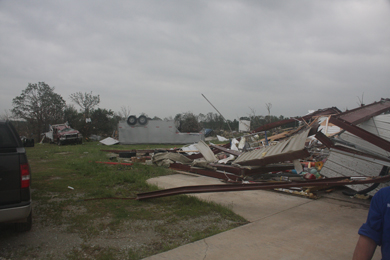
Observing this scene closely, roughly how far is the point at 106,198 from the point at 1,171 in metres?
2.52

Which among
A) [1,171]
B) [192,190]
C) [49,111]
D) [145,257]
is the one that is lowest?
[145,257]

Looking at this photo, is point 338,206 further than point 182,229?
Yes

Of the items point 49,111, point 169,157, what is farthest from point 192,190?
point 49,111

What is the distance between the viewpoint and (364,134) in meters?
4.17

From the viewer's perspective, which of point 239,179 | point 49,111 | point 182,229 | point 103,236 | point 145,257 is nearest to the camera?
point 145,257

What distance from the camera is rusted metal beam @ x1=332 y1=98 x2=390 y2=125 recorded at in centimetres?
469

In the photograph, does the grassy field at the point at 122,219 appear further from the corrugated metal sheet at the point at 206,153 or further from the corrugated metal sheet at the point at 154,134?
the corrugated metal sheet at the point at 154,134

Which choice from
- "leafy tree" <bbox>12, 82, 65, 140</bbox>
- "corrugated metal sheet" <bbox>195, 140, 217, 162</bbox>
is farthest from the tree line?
"corrugated metal sheet" <bbox>195, 140, 217, 162</bbox>

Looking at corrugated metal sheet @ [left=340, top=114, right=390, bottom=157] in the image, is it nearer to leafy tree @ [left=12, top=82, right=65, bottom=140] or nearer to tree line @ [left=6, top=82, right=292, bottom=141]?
tree line @ [left=6, top=82, right=292, bottom=141]

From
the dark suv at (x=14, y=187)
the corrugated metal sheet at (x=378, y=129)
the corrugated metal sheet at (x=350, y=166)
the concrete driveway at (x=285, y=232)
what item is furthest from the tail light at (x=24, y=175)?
the corrugated metal sheet at (x=378, y=129)

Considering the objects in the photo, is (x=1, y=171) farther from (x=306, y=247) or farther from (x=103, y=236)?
(x=306, y=247)

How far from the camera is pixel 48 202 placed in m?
4.75

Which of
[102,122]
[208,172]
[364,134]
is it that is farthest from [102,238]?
[102,122]

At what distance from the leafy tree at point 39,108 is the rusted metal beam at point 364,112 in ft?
103
